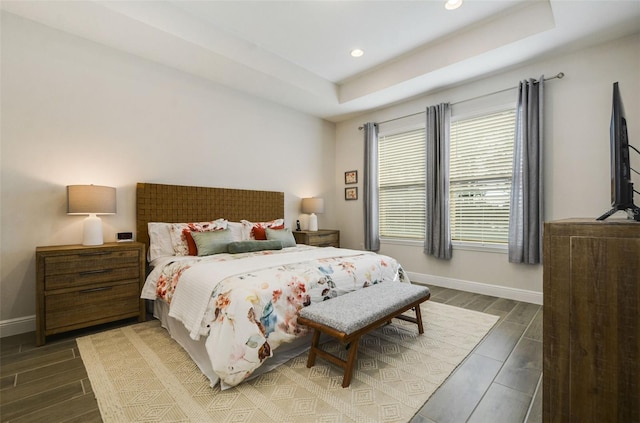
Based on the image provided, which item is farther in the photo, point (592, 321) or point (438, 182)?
point (438, 182)

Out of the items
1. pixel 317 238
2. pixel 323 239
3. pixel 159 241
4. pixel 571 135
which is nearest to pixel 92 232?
pixel 159 241

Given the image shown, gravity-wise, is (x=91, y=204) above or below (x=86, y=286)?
above

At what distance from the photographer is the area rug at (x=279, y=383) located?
62.1 inches

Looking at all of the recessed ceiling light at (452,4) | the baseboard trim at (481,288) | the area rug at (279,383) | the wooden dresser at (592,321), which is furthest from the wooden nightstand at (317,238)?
the wooden dresser at (592,321)

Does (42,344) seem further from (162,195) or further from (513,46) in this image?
(513,46)

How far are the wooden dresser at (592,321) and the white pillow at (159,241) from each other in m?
3.34

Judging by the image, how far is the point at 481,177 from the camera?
3895 mm

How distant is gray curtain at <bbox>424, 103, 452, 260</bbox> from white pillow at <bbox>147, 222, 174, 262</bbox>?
11.5 ft

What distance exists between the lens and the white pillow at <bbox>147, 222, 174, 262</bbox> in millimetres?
3184

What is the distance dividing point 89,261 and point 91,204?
20.7 inches

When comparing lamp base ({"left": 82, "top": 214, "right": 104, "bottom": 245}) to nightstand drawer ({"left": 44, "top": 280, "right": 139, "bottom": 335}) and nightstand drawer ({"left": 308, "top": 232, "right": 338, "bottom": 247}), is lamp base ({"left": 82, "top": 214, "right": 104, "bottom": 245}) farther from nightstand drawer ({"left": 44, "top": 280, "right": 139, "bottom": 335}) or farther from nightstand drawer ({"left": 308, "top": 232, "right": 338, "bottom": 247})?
nightstand drawer ({"left": 308, "top": 232, "right": 338, "bottom": 247})

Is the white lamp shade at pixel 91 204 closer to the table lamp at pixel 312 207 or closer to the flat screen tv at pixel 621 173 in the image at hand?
the table lamp at pixel 312 207

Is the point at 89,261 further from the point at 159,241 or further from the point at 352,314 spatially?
the point at 352,314

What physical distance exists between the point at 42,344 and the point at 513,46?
5.22m
